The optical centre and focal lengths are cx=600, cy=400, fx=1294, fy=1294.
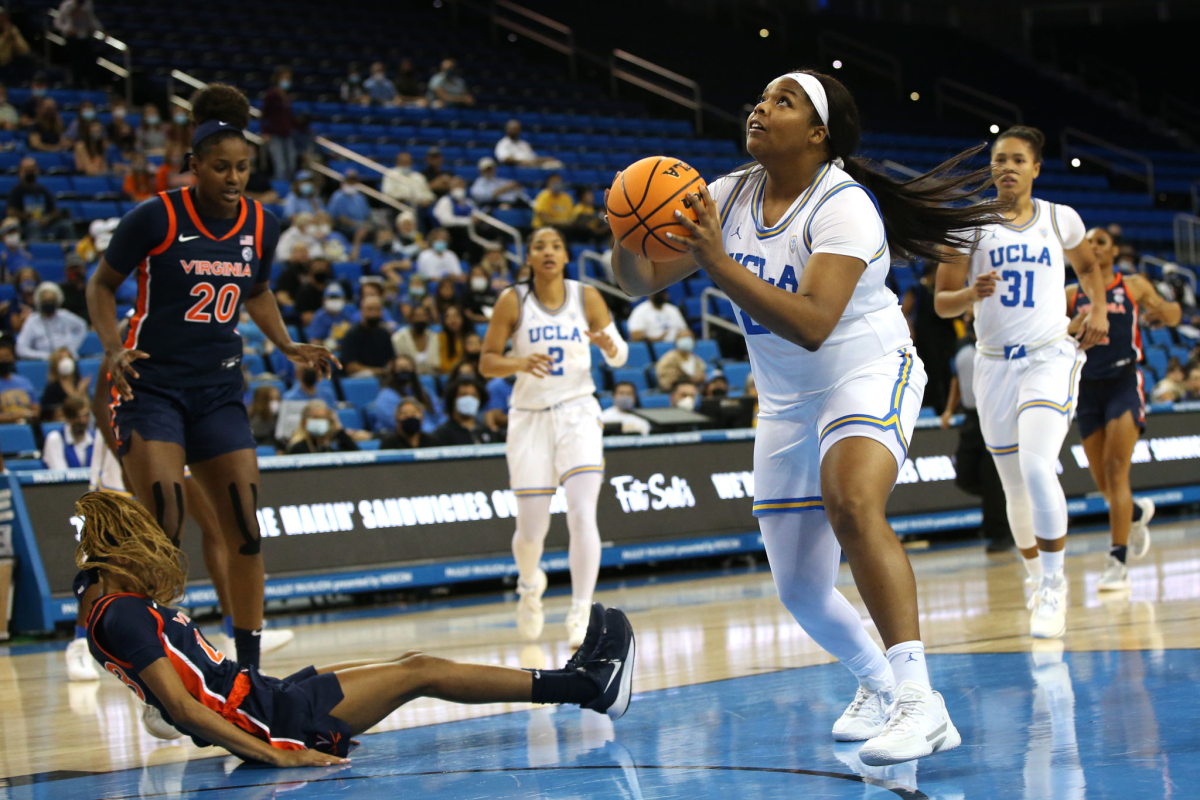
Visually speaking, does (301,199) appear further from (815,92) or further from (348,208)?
(815,92)

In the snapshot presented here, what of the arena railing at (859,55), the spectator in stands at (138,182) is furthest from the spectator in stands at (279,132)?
the arena railing at (859,55)

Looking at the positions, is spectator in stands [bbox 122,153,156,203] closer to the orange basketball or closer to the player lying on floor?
the player lying on floor

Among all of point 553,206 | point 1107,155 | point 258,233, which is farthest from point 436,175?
point 1107,155

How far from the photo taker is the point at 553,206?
17219 millimetres

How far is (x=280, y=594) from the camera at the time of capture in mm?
8914

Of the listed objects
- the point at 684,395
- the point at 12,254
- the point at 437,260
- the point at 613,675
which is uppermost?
the point at 12,254

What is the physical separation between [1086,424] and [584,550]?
3.61m

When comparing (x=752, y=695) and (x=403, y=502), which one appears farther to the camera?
(x=403, y=502)

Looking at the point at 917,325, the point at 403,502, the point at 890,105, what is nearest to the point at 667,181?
the point at 403,502

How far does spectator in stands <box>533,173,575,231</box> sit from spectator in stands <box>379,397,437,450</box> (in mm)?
7032

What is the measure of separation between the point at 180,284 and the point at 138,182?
10435 mm

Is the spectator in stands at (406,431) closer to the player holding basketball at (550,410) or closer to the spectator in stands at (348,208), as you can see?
the player holding basketball at (550,410)

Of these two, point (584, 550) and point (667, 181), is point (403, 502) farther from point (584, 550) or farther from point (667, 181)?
point (667, 181)

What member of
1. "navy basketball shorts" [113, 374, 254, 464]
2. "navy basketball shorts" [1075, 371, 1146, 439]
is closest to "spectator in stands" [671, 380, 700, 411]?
"navy basketball shorts" [1075, 371, 1146, 439]
